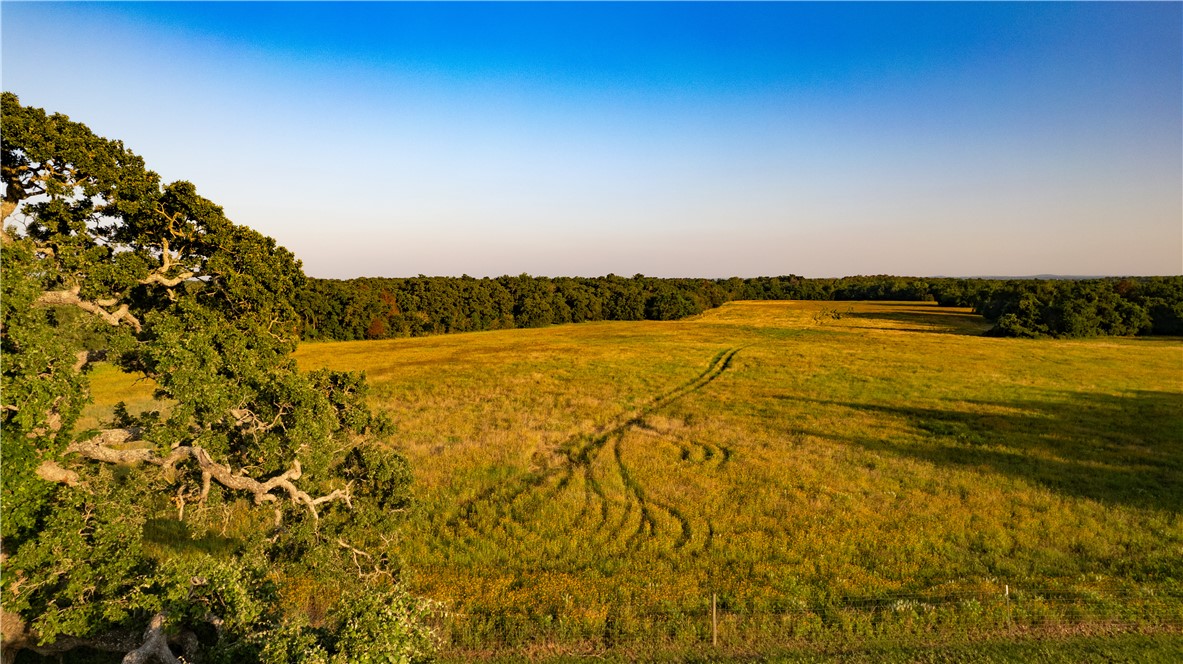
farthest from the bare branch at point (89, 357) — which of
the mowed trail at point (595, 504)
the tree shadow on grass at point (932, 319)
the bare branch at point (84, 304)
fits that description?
the tree shadow on grass at point (932, 319)

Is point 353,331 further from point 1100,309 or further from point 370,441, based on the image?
point 1100,309

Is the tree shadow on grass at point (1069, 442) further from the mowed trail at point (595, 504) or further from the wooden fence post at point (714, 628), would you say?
the wooden fence post at point (714, 628)

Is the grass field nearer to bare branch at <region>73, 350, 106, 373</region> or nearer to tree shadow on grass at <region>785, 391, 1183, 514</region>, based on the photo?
tree shadow on grass at <region>785, 391, 1183, 514</region>

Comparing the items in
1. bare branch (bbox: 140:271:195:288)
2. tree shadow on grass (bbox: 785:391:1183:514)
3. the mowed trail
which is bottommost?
the mowed trail

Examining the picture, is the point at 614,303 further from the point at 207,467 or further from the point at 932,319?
the point at 207,467

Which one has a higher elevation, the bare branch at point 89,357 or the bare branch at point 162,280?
the bare branch at point 162,280

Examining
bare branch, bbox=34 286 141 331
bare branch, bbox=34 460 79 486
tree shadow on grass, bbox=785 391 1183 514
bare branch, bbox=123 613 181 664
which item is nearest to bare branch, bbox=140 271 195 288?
bare branch, bbox=34 286 141 331
